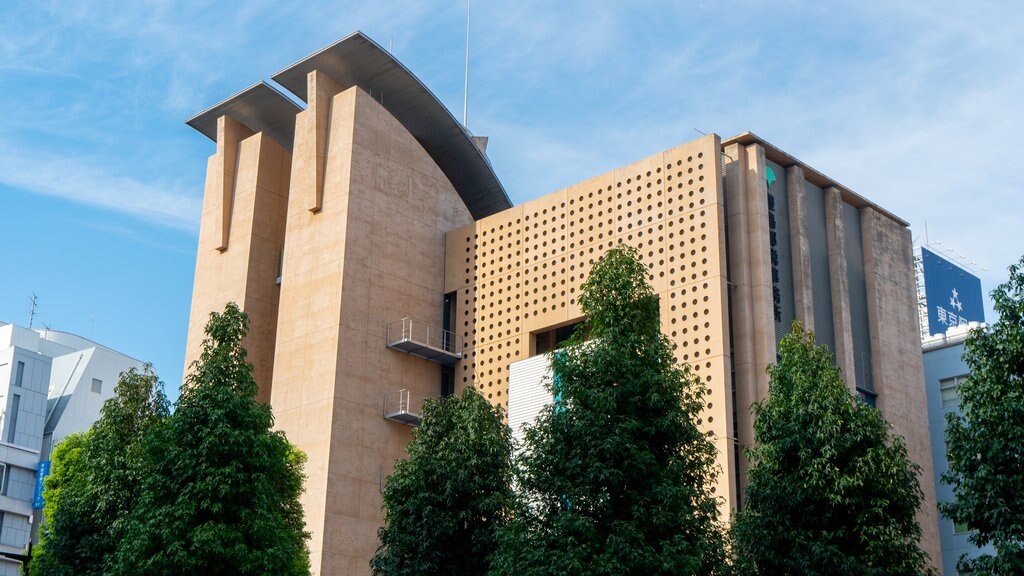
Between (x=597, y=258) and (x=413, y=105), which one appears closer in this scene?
(x=597, y=258)

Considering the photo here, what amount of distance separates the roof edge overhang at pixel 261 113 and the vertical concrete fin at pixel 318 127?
3817 mm

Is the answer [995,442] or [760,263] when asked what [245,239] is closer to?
[760,263]

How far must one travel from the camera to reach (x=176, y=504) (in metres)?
29.3

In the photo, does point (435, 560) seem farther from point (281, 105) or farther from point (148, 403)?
point (281, 105)

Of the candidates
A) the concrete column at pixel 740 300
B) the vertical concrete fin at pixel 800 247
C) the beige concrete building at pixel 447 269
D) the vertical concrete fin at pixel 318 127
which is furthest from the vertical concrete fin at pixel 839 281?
the vertical concrete fin at pixel 318 127

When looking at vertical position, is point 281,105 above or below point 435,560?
above

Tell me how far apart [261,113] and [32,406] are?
1493 inches

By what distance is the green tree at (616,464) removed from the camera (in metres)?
25.5

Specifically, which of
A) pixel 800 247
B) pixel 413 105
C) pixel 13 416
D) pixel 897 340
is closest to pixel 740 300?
pixel 800 247

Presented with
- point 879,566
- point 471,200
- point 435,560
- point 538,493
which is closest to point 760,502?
point 879,566

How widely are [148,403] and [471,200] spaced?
30564 millimetres

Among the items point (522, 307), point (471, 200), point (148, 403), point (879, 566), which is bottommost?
point (879, 566)

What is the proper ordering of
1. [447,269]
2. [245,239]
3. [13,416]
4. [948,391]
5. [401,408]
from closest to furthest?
1. [401,408]
2. [447,269]
3. [948,391]
4. [245,239]
5. [13,416]

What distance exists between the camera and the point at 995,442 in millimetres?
23953
